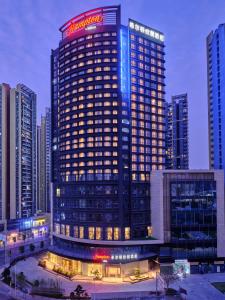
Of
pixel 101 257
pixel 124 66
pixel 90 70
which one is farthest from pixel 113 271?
pixel 124 66

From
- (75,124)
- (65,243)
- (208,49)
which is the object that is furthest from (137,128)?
(208,49)

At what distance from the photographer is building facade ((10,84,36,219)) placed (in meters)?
146

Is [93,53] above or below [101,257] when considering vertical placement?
above

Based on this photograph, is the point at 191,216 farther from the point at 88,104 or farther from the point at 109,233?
the point at 88,104

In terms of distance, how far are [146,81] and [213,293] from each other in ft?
198

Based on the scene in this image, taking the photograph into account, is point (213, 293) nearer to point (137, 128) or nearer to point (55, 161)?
point (137, 128)

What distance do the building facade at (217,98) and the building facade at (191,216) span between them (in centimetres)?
3785

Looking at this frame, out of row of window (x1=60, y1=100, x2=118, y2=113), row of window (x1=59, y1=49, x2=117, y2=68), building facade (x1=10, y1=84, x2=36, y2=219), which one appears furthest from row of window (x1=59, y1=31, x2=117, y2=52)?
building facade (x1=10, y1=84, x2=36, y2=219)

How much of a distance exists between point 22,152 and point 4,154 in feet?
30.1

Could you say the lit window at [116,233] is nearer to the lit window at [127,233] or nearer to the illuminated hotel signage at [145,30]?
the lit window at [127,233]

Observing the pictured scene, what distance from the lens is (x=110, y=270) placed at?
86312mm

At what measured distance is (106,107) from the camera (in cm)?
9625

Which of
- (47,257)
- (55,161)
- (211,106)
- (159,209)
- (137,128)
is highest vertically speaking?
(211,106)

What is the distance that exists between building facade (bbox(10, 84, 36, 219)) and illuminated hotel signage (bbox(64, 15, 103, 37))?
50.4 m
